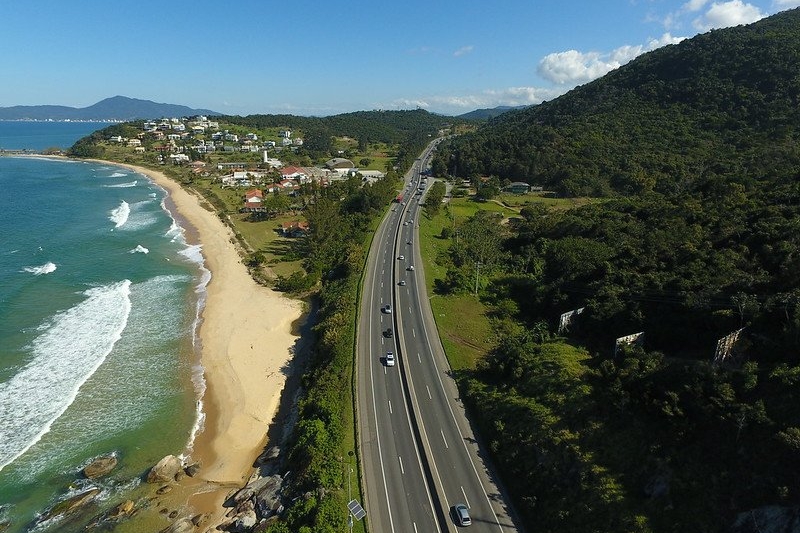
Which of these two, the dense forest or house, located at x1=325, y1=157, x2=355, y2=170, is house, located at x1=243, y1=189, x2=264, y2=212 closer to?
the dense forest

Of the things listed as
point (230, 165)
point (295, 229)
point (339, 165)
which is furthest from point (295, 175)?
point (295, 229)

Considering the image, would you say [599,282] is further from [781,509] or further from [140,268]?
[140,268]

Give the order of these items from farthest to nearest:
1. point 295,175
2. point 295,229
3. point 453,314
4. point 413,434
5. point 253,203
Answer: point 295,175 < point 253,203 < point 295,229 < point 453,314 < point 413,434

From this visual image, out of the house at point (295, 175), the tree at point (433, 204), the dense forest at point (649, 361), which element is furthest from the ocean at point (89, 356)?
the house at point (295, 175)

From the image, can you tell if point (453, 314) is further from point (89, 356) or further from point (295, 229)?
point (295, 229)

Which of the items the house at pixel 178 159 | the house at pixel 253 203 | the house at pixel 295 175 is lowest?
the house at pixel 253 203

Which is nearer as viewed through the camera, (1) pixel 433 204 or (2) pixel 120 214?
(1) pixel 433 204

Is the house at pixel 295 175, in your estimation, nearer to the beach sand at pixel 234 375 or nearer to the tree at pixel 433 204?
the tree at pixel 433 204
